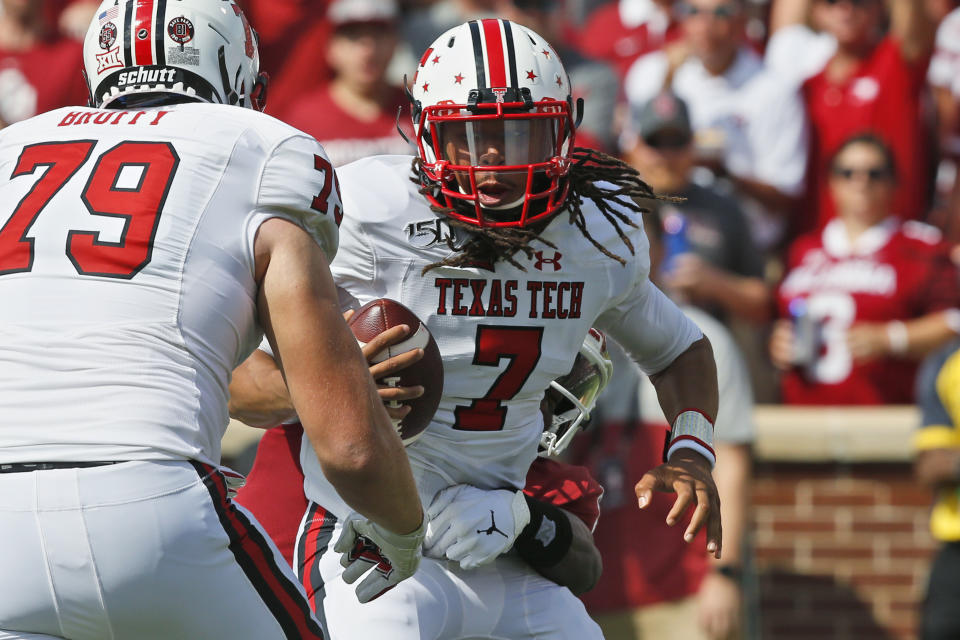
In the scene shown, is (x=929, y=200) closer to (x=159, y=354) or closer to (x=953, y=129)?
(x=953, y=129)

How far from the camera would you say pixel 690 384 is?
3828 mm

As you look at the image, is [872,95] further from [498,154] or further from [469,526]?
[469,526]

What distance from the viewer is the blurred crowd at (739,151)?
6133 millimetres

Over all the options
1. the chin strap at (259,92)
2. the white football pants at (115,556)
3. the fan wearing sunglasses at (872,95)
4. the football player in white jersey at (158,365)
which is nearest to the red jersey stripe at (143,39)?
the football player in white jersey at (158,365)

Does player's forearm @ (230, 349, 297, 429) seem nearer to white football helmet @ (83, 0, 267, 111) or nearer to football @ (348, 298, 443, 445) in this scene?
football @ (348, 298, 443, 445)

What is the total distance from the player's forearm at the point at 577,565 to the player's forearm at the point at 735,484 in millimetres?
2449

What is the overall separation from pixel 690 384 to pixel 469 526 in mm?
822

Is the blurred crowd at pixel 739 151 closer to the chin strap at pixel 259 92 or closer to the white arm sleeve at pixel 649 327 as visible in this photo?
the white arm sleeve at pixel 649 327

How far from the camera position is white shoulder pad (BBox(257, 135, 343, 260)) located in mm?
2672

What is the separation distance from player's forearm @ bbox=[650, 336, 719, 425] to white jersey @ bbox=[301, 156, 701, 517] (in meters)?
0.33

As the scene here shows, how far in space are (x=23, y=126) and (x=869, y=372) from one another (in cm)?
480

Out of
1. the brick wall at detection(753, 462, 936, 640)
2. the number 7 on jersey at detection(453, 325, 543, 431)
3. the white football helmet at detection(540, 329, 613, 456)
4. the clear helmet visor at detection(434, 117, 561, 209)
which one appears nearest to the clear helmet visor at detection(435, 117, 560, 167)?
the clear helmet visor at detection(434, 117, 561, 209)

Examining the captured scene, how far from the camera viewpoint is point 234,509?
2.64 metres

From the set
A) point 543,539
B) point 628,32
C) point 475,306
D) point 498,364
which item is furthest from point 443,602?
point 628,32
